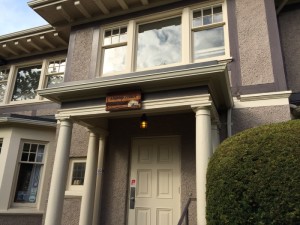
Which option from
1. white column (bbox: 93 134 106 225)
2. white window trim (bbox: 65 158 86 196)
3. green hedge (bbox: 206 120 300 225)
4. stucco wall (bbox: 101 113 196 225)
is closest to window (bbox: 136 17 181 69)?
stucco wall (bbox: 101 113 196 225)

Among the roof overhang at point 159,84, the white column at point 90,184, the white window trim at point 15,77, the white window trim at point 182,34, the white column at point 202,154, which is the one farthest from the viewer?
the white window trim at point 15,77

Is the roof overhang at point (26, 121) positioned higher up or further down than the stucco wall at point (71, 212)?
higher up

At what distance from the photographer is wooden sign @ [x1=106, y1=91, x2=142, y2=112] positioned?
4750mm

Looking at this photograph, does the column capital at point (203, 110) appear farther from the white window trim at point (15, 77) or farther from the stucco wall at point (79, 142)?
the white window trim at point (15, 77)

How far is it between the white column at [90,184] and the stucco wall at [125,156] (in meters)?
0.28

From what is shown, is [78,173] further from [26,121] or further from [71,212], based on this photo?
[26,121]

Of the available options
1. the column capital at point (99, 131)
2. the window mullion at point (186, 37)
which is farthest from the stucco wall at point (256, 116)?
the column capital at point (99, 131)

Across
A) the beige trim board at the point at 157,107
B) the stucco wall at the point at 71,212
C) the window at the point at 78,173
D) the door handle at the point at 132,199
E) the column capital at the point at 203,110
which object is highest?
the beige trim board at the point at 157,107

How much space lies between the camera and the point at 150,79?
178 inches

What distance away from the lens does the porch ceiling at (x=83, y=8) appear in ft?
22.5

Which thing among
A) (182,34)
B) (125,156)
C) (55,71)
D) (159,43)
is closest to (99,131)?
(125,156)

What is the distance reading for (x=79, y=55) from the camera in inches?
285

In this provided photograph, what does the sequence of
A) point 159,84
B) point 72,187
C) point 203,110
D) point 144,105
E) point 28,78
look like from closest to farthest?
point 203,110 → point 159,84 → point 144,105 → point 72,187 → point 28,78

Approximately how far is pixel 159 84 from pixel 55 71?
5.44 m
